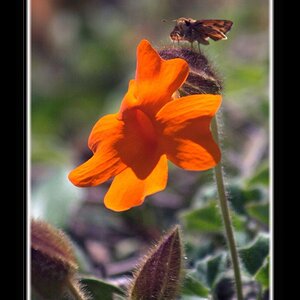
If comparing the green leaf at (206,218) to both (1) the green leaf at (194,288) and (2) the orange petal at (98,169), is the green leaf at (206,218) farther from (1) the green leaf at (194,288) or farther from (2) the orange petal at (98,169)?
(2) the orange petal at (98,169)

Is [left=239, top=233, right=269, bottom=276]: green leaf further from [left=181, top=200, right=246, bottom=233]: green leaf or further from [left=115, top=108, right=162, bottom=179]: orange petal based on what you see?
[left=115, top=108, right=162, bottom=179]: orange petal

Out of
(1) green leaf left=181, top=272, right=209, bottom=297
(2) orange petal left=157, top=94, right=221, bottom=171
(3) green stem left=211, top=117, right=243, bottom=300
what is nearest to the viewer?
(2) orange petal left=157, top=94, right=221, bottom=171

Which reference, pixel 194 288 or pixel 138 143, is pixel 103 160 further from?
pixel 194 288

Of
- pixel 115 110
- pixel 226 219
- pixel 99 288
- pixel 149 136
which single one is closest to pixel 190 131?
pixel 149 136

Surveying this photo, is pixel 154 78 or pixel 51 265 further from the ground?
pixel 154 78
